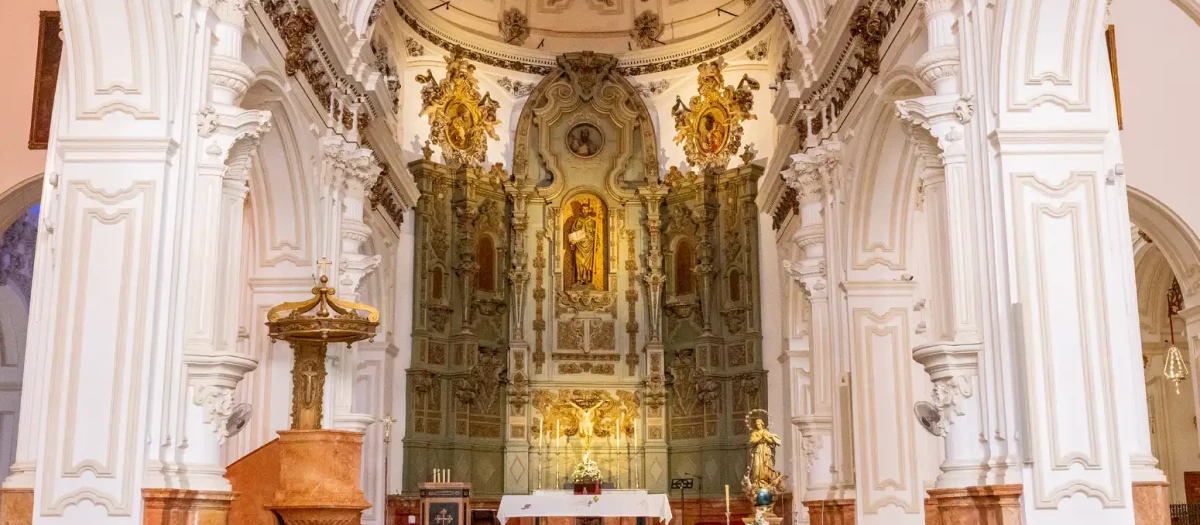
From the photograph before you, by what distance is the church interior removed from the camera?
359 inches

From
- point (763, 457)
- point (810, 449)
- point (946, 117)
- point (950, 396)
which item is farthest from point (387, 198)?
point (950, 396)

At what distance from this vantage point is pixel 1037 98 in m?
9.50

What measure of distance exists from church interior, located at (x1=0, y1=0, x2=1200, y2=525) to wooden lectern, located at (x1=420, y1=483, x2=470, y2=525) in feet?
0.13

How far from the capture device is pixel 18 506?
894 cm

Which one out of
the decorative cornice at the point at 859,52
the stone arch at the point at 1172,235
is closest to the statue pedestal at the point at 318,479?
the decorative cornice at the point at 859,52

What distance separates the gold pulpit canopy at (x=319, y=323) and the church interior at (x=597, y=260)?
57 millimetres

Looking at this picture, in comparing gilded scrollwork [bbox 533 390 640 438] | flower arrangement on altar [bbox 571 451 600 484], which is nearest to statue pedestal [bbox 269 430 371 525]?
flower arrangement on altar [bbox 571 451 600 484]

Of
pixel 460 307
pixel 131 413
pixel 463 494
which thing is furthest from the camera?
pixel 460 307

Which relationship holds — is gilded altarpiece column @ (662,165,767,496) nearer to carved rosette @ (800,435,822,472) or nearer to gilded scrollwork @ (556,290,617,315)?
gilded scrollwork @ (556,290,617,315)

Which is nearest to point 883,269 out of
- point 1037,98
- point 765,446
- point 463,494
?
point 765,446

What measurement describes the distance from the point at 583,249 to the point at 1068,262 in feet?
48.7

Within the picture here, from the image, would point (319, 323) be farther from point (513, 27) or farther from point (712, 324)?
point (513, 27)

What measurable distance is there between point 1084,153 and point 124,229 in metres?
7.46

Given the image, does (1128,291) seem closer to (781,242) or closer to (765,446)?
(765,446)
